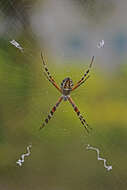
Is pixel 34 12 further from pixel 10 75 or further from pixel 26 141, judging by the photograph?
pixel 26 141

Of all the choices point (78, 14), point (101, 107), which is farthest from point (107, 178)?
point (78, 14)

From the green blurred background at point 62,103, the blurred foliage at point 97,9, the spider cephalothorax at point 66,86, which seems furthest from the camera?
the blurred foliage at point 97,9

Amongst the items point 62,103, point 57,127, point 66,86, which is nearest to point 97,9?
point 62,103

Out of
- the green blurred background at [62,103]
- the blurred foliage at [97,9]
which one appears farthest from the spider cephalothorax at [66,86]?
the blurred foliage at [97,9]

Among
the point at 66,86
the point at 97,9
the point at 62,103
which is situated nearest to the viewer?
the point at 66,86

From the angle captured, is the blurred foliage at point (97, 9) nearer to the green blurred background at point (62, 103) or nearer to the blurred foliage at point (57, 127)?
the green blurred background at point (62, 103)

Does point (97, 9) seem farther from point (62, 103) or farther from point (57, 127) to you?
point (57, 127)

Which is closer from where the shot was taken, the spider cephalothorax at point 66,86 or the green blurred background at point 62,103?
the spider cephalothorax at point 66,86

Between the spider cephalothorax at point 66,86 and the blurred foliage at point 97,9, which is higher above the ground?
the blurred foliage at point 97,9
